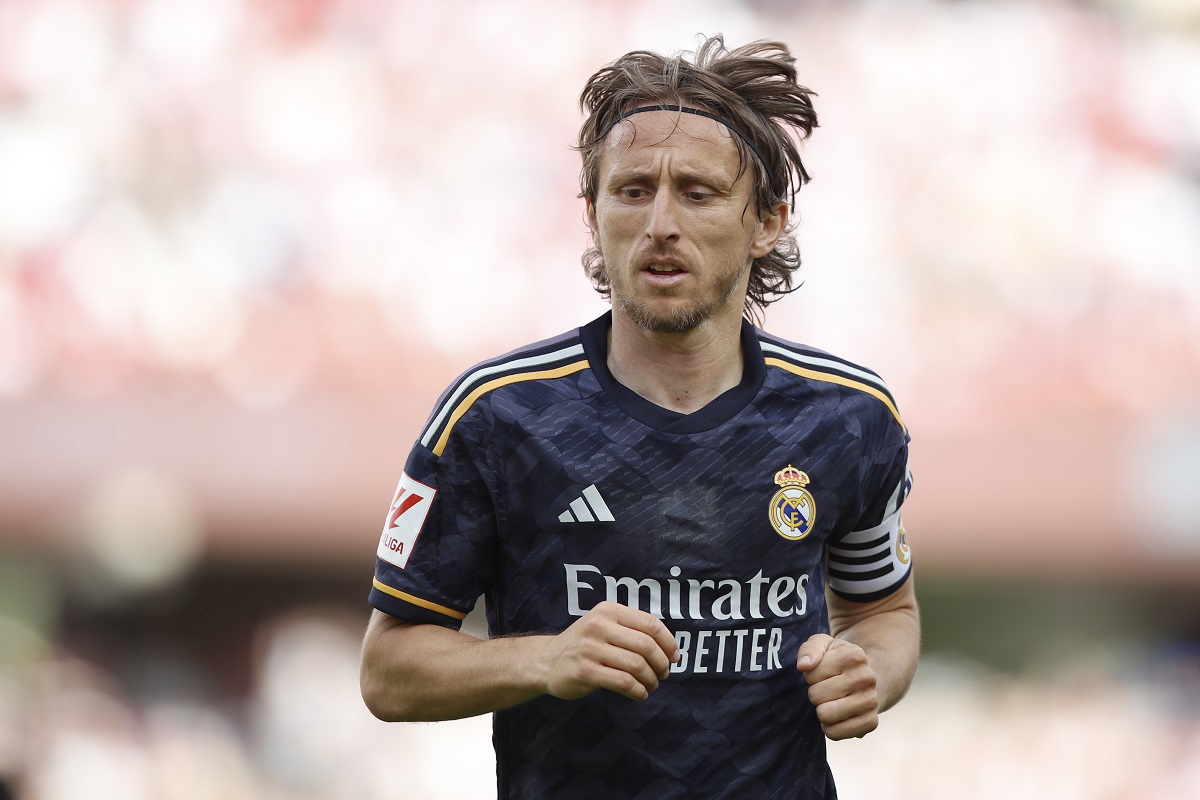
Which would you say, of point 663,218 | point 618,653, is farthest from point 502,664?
point 663,218

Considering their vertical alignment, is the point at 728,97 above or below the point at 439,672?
above

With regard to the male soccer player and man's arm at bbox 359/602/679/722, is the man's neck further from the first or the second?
man's arm at bbox 359/602/679/722

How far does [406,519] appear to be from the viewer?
2070 millimetres

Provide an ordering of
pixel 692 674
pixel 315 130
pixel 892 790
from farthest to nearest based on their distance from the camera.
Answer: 1. pixel 315 130
2. pixel 892 790
3. pixel 692 674

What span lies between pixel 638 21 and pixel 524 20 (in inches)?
24.6

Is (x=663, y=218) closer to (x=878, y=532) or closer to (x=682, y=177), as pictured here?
(x=682, y=177)

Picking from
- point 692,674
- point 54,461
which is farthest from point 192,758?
point 692,674

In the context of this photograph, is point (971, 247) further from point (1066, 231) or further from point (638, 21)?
point (638, 21)

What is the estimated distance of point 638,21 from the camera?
7.46m

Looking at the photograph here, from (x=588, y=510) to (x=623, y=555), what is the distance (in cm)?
9

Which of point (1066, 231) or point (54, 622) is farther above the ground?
point (1066, 231)

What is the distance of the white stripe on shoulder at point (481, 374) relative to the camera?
2092mm

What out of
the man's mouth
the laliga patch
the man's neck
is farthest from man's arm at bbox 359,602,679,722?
the man's mouth

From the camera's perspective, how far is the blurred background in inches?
277
